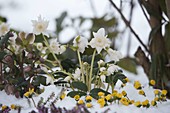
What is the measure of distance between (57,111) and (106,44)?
0.75 feet

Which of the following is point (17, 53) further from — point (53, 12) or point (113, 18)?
point (53, 12)

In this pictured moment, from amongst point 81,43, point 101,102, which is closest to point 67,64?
point 81,43

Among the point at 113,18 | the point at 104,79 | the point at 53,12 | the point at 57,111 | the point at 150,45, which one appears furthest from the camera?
the point at 53,12

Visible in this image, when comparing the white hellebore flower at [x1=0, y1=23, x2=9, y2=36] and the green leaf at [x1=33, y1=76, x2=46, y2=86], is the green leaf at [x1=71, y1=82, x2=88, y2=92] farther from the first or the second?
the white hellebore flower at [x1=0, y1=23, x2=9, y2=36]

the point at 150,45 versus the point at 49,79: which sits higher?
the point at 150,45

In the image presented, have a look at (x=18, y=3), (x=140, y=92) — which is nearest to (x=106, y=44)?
(x=140, y=92)

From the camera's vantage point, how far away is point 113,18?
1.97 meters

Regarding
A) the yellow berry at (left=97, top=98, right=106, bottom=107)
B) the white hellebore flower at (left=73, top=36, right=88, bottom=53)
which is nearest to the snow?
the yellow berry at (left=97, top=98, right=106, bottom=107)

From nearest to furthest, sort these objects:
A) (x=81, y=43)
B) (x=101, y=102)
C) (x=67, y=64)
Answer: (x=101, y=102) → (x=81, y=43) → (x=67, y=64)

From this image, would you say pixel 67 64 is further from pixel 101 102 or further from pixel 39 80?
pixel 101 102

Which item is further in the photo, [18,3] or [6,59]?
[18,3]

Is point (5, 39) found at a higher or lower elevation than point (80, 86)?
higher

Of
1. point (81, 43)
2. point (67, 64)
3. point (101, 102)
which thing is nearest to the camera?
point (101, 102)

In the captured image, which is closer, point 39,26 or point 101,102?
point 101,102
